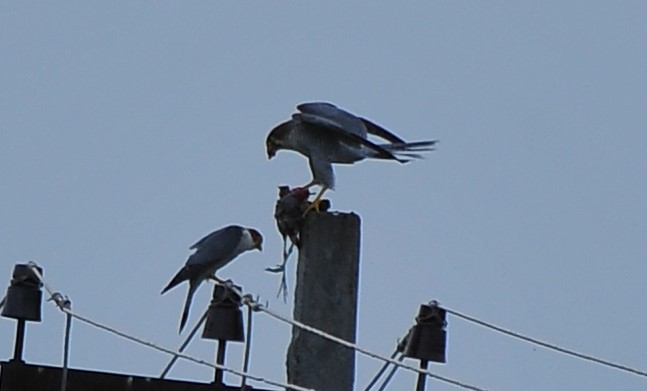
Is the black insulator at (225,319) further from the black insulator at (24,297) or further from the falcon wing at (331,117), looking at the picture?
the falcon wing at (331,117)

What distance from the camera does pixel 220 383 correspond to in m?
6.45

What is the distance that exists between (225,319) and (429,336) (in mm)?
822

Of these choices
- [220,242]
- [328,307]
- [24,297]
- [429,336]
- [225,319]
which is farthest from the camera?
[220,242]

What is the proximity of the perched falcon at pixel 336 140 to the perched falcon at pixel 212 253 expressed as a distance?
1.48 feet

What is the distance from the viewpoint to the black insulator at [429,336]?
20.9 ft

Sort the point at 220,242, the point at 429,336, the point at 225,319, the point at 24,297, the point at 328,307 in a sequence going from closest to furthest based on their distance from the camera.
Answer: the point at 328,307, the point at 429,336, the point at 24,297, the point at 225,319, the point at 220,242

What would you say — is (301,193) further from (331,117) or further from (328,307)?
(331,117)

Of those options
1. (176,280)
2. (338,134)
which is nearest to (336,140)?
(338,134)

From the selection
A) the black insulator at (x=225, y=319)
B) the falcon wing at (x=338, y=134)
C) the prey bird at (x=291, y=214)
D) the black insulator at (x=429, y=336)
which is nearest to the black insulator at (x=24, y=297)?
the black insulator at (x=225, y=319)

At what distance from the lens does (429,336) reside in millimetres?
6406

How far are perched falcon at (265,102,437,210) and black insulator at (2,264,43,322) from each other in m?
1.73

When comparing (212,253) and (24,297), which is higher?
(212,253)

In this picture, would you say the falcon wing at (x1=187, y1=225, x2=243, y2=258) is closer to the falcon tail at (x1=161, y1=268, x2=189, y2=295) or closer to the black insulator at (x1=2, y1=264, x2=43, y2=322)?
the falcon tail at (x1=161, y1=268, x2=189, y2=295)

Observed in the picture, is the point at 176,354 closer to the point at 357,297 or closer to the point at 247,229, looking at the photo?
the point at 357,297
